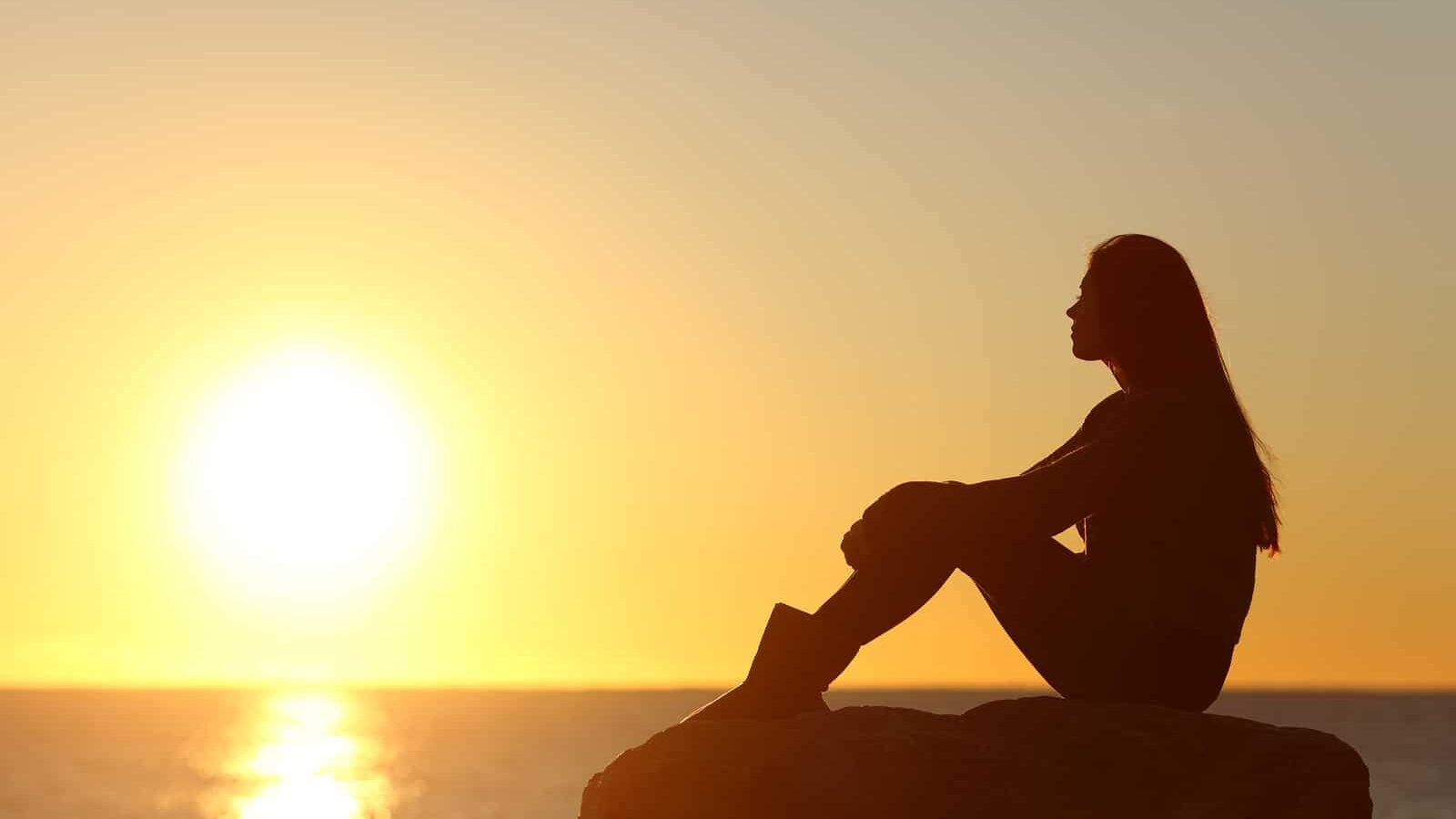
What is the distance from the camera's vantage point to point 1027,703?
360 inches

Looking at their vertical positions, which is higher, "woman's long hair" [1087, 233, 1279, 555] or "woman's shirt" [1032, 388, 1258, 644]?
"woman's long hair" [1087, 233, 1279, 555]

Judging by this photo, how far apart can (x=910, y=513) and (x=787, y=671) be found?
0.86 metres

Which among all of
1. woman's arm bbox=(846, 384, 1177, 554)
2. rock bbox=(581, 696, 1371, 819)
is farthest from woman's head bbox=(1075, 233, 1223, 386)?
rock bbox=(581, 696, 1371, 819)

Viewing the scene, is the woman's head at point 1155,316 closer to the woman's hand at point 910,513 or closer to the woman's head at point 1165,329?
the woman's head at point 1165,329

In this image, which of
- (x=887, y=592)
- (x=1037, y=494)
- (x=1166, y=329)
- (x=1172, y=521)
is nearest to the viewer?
(x=887, y=592)

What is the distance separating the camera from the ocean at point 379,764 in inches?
3671

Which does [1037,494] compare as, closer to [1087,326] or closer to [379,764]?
[1087,326]

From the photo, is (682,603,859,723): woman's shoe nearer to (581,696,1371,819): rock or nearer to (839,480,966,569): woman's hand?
(581,696,1371,819): rock

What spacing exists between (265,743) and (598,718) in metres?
30.9

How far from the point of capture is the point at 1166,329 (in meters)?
9.02

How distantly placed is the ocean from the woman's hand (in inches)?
2980

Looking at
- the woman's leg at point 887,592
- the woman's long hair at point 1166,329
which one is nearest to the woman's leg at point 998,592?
the woman's leg at point 887,592

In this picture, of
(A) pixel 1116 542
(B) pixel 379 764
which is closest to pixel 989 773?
(A) pixel 1116 542

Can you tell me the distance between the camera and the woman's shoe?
859cm
